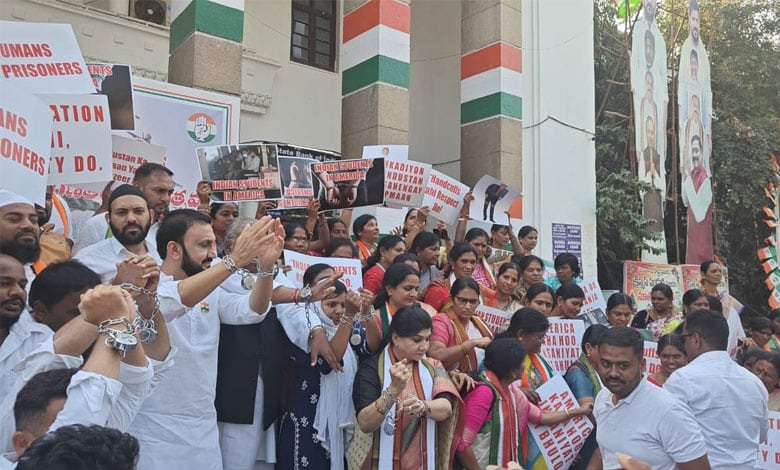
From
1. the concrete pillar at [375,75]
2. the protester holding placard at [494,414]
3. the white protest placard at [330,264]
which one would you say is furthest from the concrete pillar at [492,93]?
the protester holding placard at [494,414]

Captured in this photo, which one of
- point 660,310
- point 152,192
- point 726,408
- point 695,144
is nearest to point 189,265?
point 152,192

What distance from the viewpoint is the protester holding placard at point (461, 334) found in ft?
12.5

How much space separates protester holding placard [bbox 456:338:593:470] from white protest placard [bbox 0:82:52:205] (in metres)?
2.34

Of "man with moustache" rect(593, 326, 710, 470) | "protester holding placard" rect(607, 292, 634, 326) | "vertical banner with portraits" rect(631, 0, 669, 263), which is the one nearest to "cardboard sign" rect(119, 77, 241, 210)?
"protester holding placard" rect(607, 292, 634, 326)

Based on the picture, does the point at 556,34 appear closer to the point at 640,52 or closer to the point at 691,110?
the point at 640,52

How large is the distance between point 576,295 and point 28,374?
396 cm

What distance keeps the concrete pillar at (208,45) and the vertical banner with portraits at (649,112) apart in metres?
→ 8.87

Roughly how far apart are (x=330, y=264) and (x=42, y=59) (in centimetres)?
200

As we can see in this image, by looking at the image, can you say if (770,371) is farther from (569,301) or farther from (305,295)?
(305,295)

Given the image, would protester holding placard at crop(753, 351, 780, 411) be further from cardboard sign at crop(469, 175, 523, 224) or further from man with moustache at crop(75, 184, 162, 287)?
man with moustache at crop(75, 184, 162, 287)

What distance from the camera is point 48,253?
136 inches

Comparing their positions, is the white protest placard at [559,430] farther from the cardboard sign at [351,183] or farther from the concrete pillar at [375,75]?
the concrete pillar at [375,75]

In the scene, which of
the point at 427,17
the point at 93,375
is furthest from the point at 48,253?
the point at 427,17

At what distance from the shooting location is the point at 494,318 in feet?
15.0
